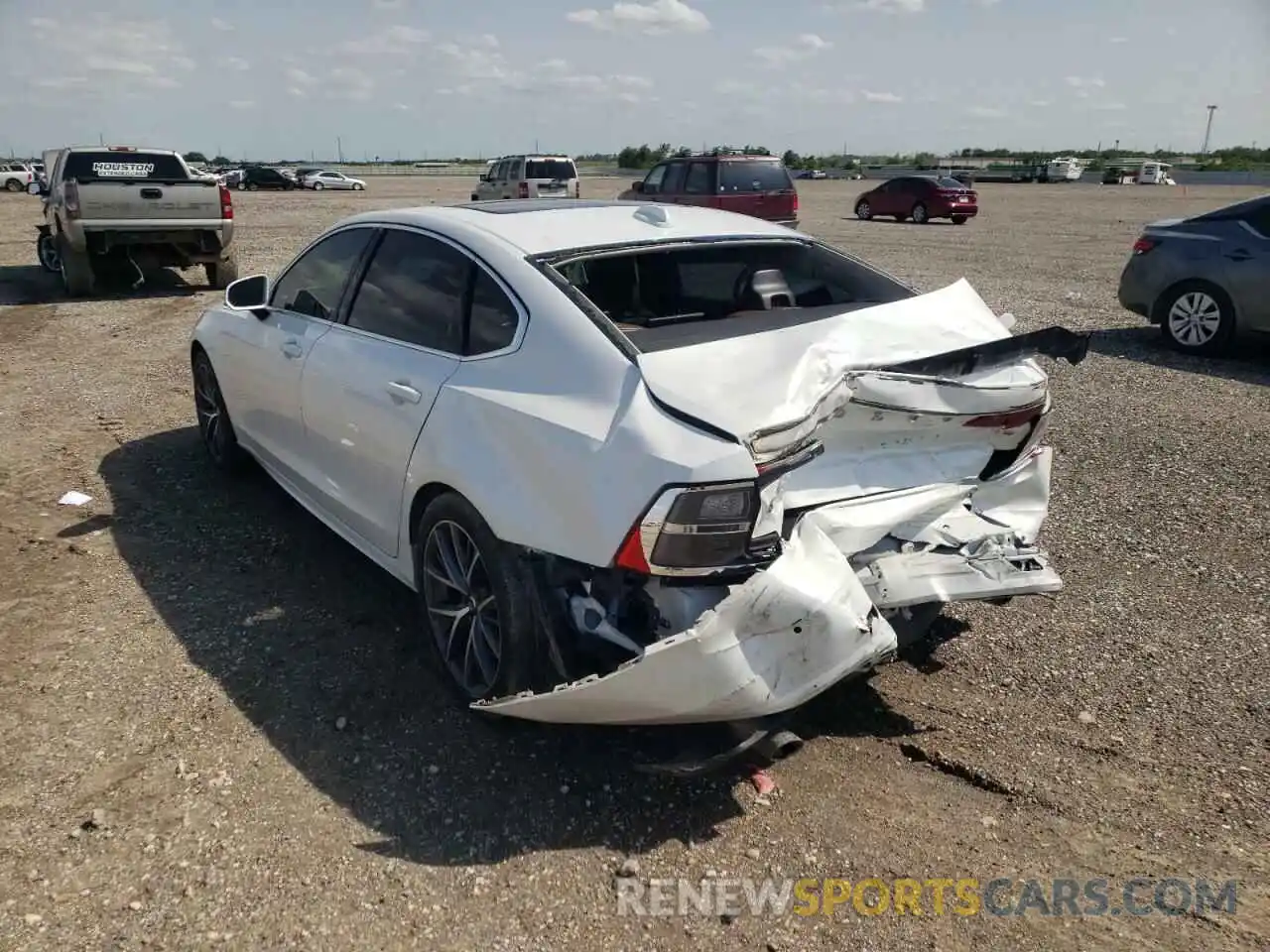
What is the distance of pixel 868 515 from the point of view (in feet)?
10.2

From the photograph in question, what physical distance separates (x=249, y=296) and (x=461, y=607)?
2612mm

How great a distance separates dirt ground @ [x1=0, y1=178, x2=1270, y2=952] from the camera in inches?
100.0

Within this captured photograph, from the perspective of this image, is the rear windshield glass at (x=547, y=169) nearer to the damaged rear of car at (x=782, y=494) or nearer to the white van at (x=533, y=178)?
Result: the white van at (x=533, y=178)

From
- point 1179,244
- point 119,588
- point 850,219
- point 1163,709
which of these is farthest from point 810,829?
point 850,219

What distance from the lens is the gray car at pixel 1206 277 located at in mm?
8672

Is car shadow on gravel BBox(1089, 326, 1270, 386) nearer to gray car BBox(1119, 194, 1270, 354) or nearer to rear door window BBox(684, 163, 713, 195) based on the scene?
gray car BBox(1119, 194, 1270, 354)

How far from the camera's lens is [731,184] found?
17500mm

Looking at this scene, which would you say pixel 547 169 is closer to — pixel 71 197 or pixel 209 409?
pixel 71 197

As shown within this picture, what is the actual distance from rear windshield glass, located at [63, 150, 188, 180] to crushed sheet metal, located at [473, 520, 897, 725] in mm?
13171

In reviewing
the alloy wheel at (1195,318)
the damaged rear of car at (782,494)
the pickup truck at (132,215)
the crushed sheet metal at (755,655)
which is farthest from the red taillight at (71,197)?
the alloy wheel at (1195,318)

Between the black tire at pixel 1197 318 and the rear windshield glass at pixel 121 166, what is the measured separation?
41.0 feet

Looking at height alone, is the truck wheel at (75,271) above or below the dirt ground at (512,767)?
above

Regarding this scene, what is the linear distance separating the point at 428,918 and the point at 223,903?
571 millimetres

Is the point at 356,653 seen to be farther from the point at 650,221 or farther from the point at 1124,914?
the point at 1124,914
